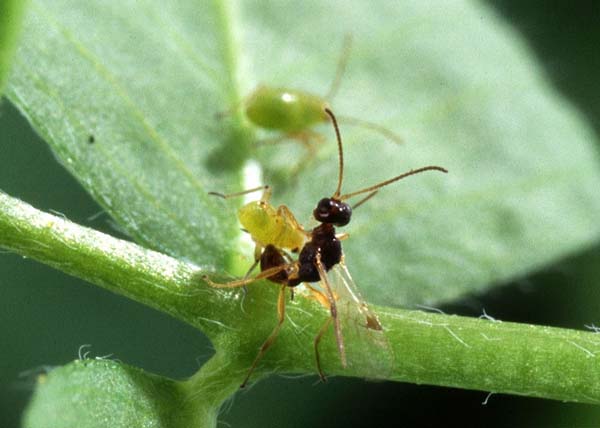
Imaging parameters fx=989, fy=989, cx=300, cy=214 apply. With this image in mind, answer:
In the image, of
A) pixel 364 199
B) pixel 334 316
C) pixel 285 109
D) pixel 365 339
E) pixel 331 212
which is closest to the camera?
pixel 365 339

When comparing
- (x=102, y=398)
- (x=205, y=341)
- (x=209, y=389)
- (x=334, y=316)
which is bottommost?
(x=102, y=398)

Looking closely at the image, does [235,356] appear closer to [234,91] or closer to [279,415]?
[234,91]

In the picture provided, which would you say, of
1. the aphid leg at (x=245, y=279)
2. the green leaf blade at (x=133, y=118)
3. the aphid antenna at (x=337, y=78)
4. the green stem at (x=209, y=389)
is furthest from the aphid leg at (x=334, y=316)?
the aphid antenna at (x=337, y=78)

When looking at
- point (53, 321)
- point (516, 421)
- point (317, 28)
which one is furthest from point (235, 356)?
point (516, 421)

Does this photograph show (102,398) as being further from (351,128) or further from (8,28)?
(351,128)

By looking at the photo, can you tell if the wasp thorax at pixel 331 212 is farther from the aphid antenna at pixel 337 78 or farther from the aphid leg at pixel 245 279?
the aphid antenna at pixel 337 78

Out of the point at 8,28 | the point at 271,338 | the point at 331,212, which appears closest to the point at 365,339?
the point at 271,338

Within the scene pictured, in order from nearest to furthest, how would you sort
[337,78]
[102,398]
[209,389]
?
1. [102,398]
2. [209,389]
3. [337,78]

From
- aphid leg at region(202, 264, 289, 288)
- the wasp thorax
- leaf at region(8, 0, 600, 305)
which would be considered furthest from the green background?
aphid leg at region(202, 264, 289, 288)

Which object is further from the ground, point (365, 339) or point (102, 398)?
point (365, 339)
